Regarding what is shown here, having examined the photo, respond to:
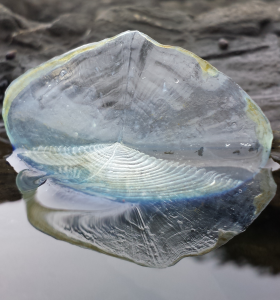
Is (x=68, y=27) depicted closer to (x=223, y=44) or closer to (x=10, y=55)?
(x=10, y=55)

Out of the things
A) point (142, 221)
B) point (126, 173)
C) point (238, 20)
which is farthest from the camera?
point (238, 20)

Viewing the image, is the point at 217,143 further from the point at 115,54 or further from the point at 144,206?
the point at 115,54

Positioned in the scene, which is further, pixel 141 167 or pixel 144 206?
pixel 141 167

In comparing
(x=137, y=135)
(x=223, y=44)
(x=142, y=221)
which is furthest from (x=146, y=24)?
(x=142, y=221)

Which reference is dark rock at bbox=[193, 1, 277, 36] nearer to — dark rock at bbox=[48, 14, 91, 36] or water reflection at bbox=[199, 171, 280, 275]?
dark rock at bbox=[48, 14, 91, 36]

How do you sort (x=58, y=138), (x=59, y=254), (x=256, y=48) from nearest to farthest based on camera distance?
(x=59, y=254), (x=58, y=138), (x=256, y=48)

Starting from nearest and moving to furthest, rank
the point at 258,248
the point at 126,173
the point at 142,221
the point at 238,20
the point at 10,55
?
the point at 258,248 → the point at 142,221 → the point at 126,173 → the point at 10,55 → the point at 238,20

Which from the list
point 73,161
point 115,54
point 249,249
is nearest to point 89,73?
point 115,54

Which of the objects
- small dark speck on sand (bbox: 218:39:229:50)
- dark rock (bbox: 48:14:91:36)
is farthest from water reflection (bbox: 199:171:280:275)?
dark rock (bbox: 48:14:91:36)
